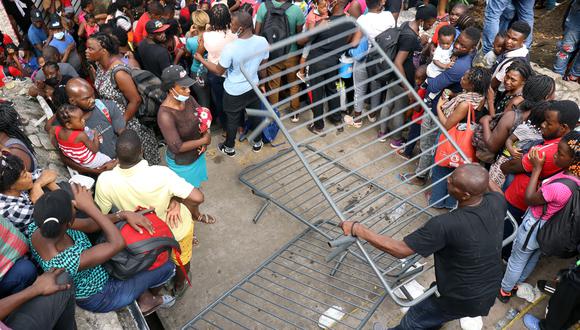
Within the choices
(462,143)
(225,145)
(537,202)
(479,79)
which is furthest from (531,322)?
(225,145)

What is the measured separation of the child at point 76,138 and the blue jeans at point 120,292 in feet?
3.83

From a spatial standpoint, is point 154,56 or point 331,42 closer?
point 154,56

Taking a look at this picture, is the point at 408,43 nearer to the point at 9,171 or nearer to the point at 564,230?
the point at 564,230

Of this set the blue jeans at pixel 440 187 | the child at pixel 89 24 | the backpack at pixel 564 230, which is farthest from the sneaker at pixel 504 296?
the child at pixel 89 24

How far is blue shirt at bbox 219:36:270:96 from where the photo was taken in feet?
14.6

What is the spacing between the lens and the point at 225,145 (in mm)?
5332

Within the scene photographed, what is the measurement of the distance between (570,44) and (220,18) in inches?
174

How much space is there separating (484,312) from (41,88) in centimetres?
438

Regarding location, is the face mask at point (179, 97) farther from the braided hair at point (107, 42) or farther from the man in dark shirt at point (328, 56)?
the man in dark shirt at point (328, 56)

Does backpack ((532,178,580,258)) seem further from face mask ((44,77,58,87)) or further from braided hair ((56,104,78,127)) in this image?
face mask ((44,77,58,87))

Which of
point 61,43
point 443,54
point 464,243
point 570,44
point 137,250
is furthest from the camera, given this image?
point 61,43

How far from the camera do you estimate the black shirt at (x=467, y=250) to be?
2572mm

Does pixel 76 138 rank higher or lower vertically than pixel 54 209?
lower

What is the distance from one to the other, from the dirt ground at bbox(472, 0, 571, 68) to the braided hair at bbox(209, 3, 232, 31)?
462 cm
